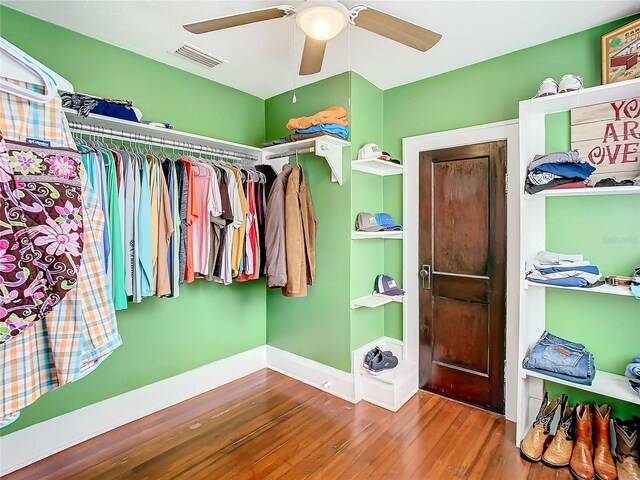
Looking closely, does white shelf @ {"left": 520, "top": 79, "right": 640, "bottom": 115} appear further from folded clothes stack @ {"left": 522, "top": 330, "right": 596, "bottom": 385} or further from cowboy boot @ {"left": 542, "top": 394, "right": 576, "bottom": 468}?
cowboy boot @ {"left": 542, "top": 394, "right": 576, "bottom": 468}

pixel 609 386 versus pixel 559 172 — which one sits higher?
pixel 559 172

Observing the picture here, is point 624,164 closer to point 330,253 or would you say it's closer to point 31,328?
point 330,253

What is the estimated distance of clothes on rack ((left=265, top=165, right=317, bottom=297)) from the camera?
8.16 feet

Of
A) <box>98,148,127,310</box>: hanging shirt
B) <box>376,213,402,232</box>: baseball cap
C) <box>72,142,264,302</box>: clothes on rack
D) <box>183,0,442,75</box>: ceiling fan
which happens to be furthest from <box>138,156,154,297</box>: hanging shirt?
<box>376,213,402,232</box>: baseball cap

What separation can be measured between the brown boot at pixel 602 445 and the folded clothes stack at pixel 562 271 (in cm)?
73

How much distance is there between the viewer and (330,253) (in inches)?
111

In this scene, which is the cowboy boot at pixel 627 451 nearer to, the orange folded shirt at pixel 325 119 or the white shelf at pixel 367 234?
the white shelf at pixel 367 234

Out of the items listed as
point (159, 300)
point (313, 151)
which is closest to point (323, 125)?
point (313, 151)

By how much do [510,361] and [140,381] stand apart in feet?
8.44

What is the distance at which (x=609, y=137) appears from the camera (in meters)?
2.03

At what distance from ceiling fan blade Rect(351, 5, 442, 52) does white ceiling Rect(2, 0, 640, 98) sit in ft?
0.99

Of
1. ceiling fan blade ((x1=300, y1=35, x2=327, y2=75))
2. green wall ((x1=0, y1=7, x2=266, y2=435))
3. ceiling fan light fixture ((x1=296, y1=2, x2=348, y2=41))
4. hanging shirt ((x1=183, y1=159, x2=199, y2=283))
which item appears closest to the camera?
ceiling fan light fixture ((x1=296, y1=2, x2=348, y2=41))

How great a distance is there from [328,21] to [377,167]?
1.44 m

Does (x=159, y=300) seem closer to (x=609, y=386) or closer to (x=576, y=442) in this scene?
(x=576, y=442)
